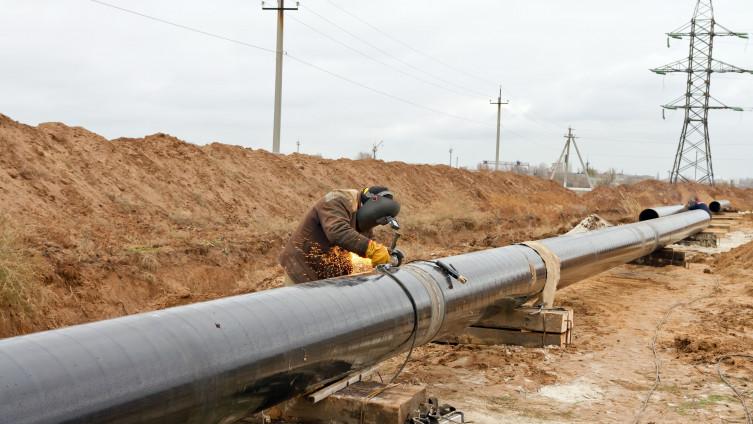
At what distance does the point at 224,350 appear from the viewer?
11.2 ft

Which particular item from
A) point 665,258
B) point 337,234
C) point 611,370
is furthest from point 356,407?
point 665,258

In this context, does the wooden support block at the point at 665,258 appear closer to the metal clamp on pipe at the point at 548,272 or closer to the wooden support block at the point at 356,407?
the metal clamp on pipe at the point at 548,272

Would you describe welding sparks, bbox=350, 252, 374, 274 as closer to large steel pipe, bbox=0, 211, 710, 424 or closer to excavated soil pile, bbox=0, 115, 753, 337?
large steel pipe, bbox=0, 211, 710, 424

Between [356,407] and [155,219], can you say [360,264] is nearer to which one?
[356,407]

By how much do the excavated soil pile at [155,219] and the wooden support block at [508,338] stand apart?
460 cm

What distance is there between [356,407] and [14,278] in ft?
18.2

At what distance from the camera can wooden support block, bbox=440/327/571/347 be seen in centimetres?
746

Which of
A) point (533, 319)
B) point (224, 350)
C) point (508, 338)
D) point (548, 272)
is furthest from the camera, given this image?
point (548, 272)

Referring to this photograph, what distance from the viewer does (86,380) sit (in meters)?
2.79

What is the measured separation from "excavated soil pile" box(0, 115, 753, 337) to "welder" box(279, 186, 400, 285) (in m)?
4.21

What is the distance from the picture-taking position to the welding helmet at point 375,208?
5754mm

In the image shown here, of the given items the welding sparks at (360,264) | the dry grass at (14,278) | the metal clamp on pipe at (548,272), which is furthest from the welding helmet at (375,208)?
the dry grass at (14,278)

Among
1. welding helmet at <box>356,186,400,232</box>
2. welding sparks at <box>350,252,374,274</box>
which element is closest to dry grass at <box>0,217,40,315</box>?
welding sparks at <box>350,252,374,274</box>

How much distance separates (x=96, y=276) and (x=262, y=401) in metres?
7.47
